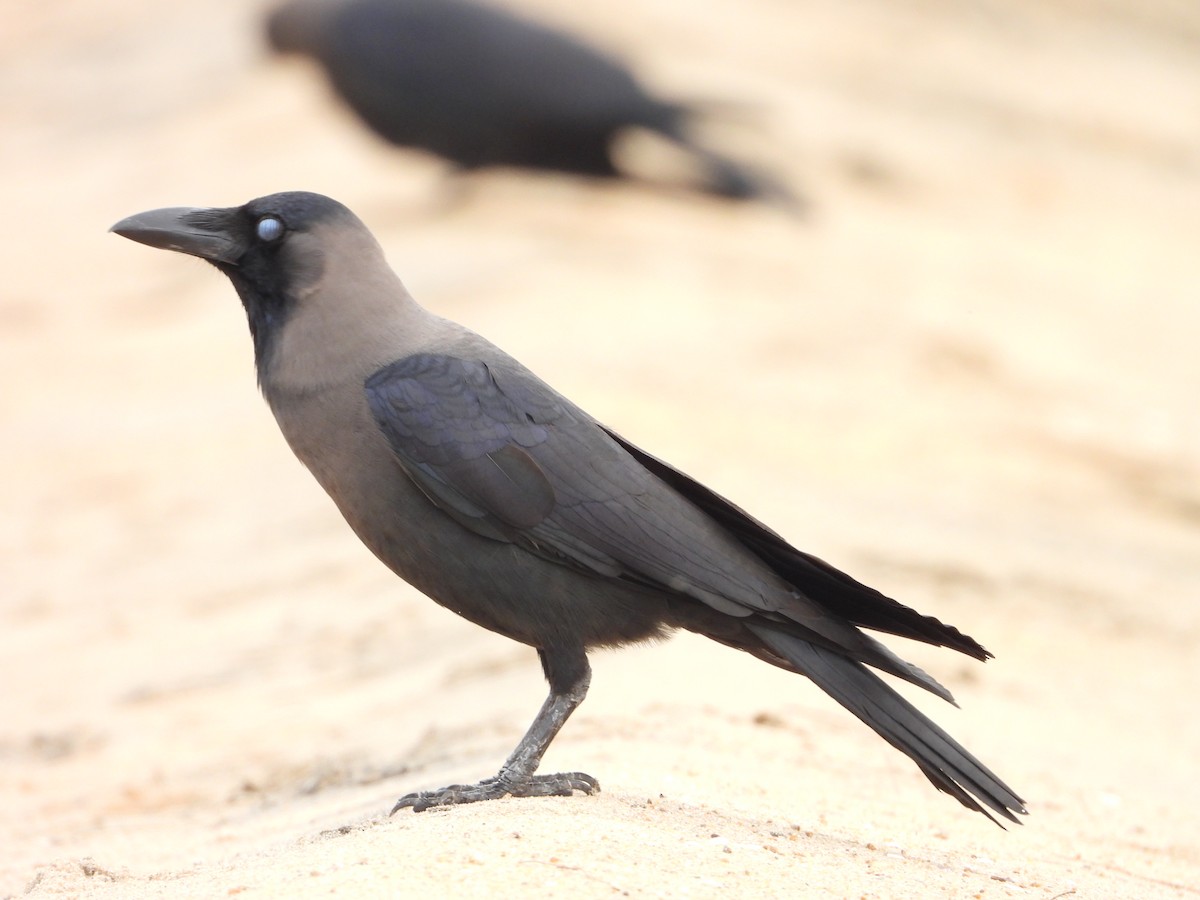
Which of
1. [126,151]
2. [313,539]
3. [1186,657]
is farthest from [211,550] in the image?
[126,151]

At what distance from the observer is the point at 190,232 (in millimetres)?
3996

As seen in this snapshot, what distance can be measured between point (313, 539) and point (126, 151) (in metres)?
12.4

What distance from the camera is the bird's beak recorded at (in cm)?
398

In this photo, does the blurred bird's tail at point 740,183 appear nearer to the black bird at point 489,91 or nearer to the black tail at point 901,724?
the black bird at point 489,91

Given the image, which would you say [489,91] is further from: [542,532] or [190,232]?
[542,532]

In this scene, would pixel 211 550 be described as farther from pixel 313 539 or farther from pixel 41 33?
pixel 41 33

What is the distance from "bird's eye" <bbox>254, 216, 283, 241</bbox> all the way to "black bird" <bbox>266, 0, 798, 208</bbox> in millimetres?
10646

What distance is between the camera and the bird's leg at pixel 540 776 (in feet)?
11.8

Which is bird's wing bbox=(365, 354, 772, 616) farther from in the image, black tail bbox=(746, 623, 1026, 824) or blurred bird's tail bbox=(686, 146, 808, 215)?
blurred bird's tail bbox=(686, 146, 808, 215)

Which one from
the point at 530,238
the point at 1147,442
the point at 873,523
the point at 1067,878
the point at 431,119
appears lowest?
the point at 1067,878

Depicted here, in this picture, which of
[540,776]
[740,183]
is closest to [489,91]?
[740,183]

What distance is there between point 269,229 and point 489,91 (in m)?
10.8

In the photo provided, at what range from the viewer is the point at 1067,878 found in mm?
3703

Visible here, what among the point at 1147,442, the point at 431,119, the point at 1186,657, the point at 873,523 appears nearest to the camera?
the point at 1186,657
